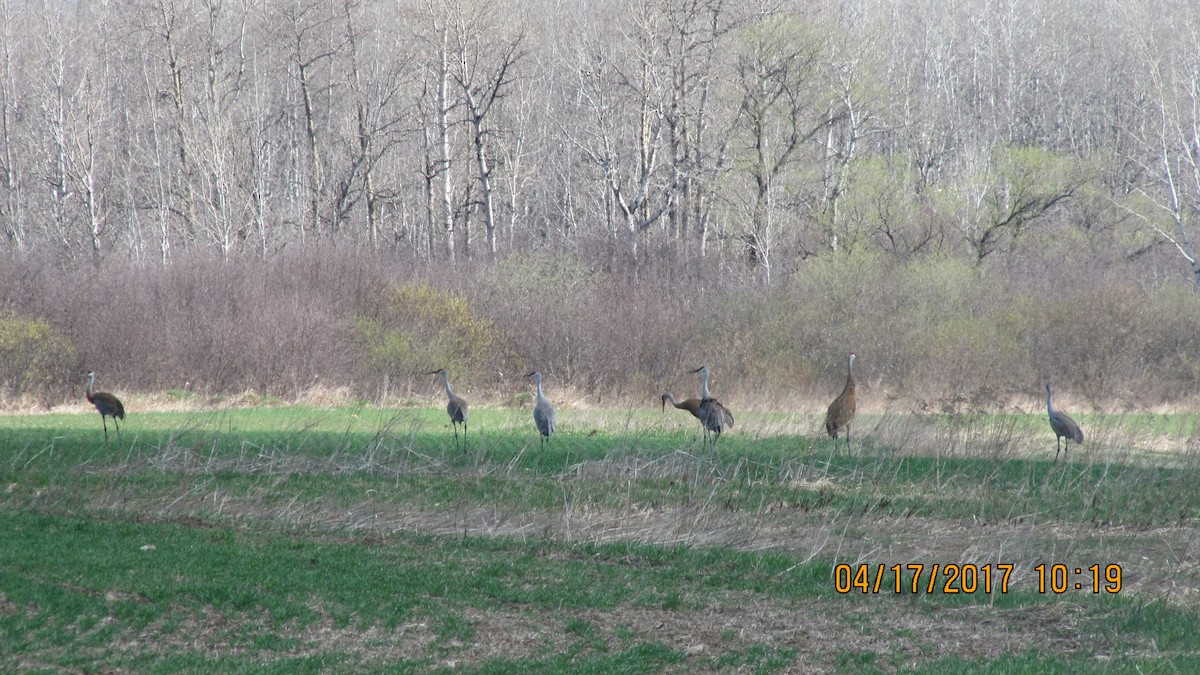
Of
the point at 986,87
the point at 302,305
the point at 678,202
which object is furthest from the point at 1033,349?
the point at 986,87

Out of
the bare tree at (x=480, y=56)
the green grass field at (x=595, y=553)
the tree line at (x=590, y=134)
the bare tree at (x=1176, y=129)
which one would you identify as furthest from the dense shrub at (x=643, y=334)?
the green grass field at (x=595, y=553)

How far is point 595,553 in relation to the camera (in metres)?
11.9

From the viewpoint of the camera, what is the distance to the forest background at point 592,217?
34.3 m

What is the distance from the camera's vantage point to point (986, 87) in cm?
6281

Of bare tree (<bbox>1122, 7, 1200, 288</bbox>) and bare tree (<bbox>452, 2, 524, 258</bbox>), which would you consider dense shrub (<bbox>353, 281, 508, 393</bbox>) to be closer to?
bare tree (<bbox>452, 2, 524, 258</bbox>)

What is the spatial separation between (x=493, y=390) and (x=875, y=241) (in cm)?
1539
